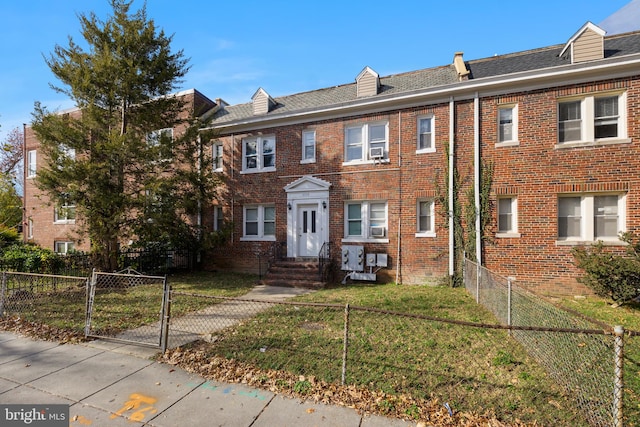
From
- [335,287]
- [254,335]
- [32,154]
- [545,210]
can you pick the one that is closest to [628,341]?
[545,210]

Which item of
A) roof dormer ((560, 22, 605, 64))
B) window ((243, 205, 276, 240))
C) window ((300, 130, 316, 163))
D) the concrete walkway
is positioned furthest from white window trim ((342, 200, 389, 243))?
roof dormer ((560, 22, 605, 64))

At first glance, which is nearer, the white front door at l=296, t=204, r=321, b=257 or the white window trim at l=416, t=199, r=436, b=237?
the white window trim at l=416, t=199, r=436, b=237

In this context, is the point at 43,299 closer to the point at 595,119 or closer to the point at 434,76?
the point at 434,76

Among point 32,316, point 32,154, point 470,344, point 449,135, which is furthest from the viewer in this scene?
point 32,154

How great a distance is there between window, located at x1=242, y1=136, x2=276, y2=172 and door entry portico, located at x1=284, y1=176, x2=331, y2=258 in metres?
1.63

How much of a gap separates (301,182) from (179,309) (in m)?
6.78

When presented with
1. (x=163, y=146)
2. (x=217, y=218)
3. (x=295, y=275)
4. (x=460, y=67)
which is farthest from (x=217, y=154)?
(x=460, y=67)

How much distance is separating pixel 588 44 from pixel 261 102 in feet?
38.9

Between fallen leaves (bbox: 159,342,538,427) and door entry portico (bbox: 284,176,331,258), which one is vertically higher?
door entry portico (bbox: 284,176,331,258)

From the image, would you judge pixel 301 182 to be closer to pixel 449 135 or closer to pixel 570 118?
pixel 449 135

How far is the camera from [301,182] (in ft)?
41.1

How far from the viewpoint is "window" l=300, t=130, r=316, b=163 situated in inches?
497

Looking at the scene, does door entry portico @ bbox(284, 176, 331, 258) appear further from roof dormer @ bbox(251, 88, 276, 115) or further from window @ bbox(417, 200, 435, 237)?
roof dormer @ bbox(251, 88, 276, 115)

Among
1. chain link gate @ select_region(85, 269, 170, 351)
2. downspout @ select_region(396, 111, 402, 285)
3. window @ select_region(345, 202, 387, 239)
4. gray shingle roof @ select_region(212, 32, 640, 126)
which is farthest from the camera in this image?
window @ select_region(345, 202, 387, 239)
